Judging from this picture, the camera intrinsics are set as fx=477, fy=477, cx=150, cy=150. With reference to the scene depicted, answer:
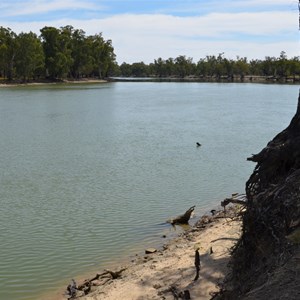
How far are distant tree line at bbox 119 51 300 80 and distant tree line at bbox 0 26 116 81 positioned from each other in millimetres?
43061

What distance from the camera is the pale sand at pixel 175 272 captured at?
6.73 meters

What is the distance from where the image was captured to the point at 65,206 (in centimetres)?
1310

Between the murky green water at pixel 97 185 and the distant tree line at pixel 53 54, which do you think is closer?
the murky green water at pixel 97 185

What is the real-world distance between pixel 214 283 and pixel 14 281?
380 cm

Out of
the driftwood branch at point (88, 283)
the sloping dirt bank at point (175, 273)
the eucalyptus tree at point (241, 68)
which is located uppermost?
the eucalyptus tree at point (241, 68)

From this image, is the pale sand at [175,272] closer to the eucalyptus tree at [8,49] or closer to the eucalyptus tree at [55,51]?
the eucalyptus tree at [8,49]

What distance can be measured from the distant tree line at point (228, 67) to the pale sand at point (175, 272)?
130 m

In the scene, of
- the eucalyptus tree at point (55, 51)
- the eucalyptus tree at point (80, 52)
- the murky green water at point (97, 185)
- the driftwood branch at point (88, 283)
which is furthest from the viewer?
the eucalyptus tree at point (80, 52)

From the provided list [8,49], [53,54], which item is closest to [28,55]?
[8,49]

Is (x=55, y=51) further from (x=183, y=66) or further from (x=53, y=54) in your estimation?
(x=183, y=66)

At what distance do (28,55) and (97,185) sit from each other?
87729 mm

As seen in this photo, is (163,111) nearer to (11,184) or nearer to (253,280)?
(11,184)

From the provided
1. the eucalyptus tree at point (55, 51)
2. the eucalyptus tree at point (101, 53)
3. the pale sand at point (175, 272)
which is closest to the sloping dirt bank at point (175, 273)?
the pale sand at point (175, 272)

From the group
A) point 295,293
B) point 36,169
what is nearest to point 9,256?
point 295,293
